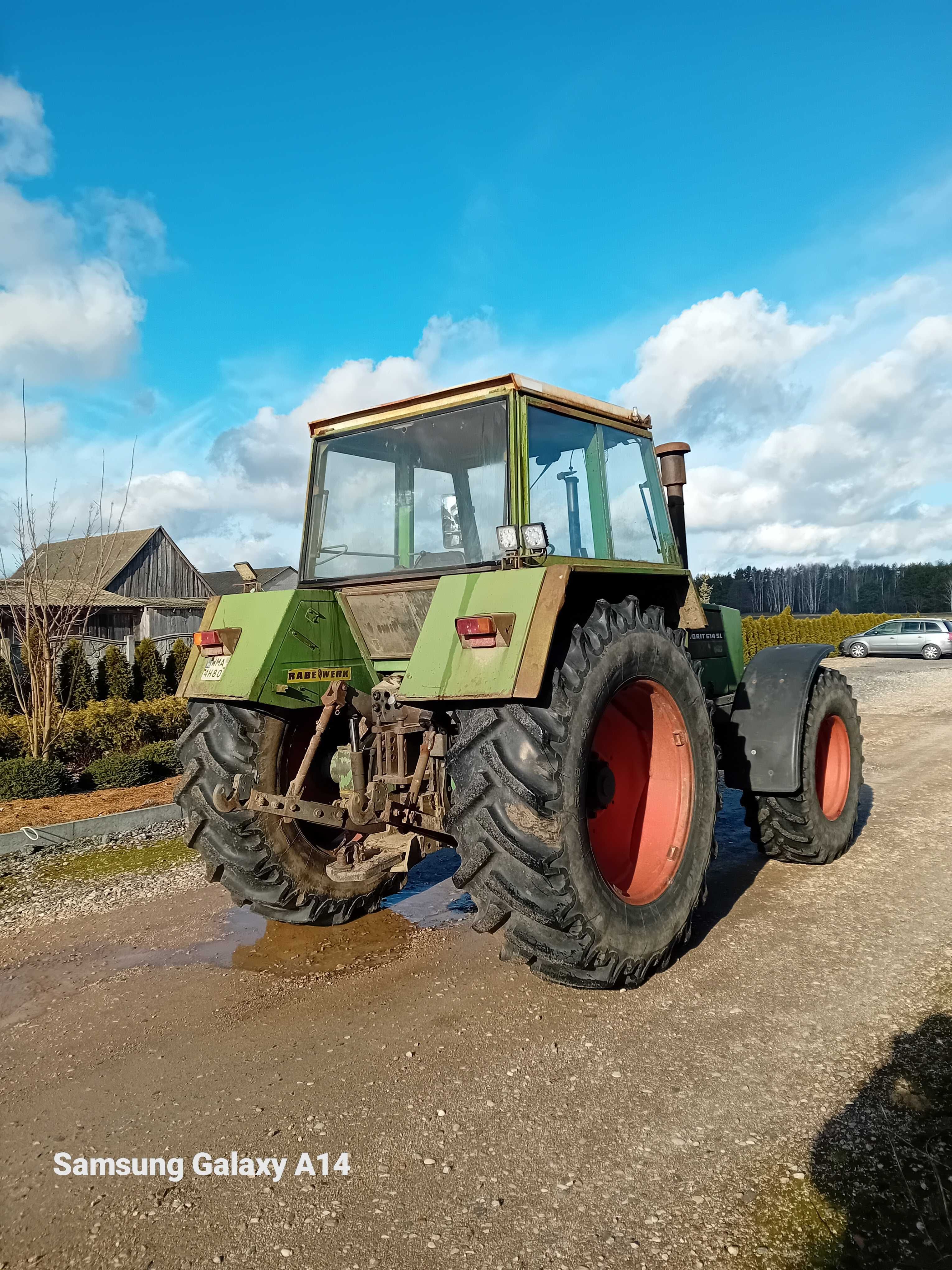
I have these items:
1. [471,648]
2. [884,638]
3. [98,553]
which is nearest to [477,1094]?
[471,648]

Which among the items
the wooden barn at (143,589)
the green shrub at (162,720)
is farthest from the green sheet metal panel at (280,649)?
the wooden barn at (143,589)

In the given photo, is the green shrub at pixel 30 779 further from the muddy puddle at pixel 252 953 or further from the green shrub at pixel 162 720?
the muddy puddle at pixel 252 953

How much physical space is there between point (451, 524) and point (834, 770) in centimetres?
331

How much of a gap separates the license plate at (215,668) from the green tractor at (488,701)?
13 millimetres

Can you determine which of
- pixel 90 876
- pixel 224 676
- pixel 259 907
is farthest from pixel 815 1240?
pixel 90 876

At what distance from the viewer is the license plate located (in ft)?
13.4

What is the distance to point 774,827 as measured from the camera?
17.5 feet

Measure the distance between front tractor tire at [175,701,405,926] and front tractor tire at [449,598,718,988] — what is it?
1058mm

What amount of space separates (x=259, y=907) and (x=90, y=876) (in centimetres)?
220

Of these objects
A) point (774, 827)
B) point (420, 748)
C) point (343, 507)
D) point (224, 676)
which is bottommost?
point (774, 827)

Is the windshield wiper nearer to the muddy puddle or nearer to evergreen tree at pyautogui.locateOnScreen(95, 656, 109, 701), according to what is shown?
the muddy puddle

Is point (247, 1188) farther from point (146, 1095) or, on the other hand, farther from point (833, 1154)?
point (833, 1154)

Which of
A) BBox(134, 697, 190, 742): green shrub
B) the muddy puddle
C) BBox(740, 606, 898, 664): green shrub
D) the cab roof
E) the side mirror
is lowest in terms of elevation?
the muddy puddle

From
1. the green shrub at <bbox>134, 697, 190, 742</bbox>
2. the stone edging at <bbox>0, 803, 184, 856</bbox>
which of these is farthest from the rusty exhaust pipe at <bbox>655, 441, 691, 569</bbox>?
the green shrub at <bbox>134, 697, 190, 742</bbox>
